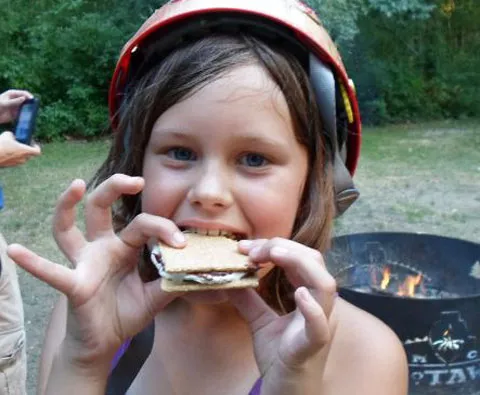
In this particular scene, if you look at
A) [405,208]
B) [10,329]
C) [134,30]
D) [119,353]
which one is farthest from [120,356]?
[134,30]

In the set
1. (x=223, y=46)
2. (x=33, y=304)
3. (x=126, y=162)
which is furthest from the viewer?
(x=33, y=304)

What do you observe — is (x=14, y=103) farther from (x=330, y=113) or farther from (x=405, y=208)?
(x=405, y=208)

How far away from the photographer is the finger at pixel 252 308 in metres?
1.76

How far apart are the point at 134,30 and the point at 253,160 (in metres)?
13.8

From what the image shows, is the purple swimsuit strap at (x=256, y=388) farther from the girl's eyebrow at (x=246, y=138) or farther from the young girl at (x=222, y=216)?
the girl's eyebrow at (x=246, y=138)

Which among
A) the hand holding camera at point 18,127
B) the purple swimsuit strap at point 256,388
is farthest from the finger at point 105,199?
the hand holding camera at point 18,127

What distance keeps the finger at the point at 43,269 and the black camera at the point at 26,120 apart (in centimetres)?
244

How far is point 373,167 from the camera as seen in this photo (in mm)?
10398

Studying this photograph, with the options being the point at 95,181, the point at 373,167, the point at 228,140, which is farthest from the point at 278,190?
the point at 373,167

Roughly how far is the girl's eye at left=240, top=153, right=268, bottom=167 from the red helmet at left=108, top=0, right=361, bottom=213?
0.90 ft

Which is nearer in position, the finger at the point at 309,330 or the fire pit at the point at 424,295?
the finger at the point at 309,330

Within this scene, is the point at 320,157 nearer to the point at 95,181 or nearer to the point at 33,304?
the point at 95,181

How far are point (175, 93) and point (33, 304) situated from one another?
13.8ft

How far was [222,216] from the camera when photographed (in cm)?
174
